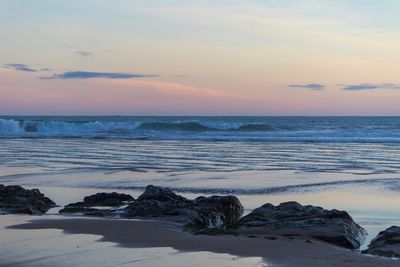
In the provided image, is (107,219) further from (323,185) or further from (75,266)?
(323,185)

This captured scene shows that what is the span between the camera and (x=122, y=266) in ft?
27.3

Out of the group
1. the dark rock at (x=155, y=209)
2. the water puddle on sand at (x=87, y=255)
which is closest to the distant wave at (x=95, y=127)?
the dark rock at (x=155, y=209)

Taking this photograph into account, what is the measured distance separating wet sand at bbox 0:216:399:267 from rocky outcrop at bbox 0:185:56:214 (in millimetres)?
1123

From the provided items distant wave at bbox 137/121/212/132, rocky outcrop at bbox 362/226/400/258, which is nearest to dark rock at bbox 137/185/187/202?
rocky outcrop at bbox 362/226/400/258

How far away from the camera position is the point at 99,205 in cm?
1416

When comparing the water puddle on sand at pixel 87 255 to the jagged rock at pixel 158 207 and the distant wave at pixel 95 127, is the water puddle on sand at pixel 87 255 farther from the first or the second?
the distant wave at pixel 95 127

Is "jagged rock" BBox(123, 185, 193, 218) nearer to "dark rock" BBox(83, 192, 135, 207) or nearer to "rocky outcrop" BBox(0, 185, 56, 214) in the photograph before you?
"dark rock" BBox(83, 192, 135, 207)

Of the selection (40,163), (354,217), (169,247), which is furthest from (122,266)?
(40,163)

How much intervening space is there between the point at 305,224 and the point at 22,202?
20.2 ft

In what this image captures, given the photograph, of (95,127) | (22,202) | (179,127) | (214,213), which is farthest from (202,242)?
(95,127)

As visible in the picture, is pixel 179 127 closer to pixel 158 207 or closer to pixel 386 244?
pixel 158 207

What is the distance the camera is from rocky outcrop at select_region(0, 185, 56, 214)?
1325cm

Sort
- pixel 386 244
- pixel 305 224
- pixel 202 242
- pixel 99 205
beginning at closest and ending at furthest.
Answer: pixel 386 244, pixel 202 242, pixel 305 224, pixel 99 205

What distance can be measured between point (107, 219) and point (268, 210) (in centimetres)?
310
